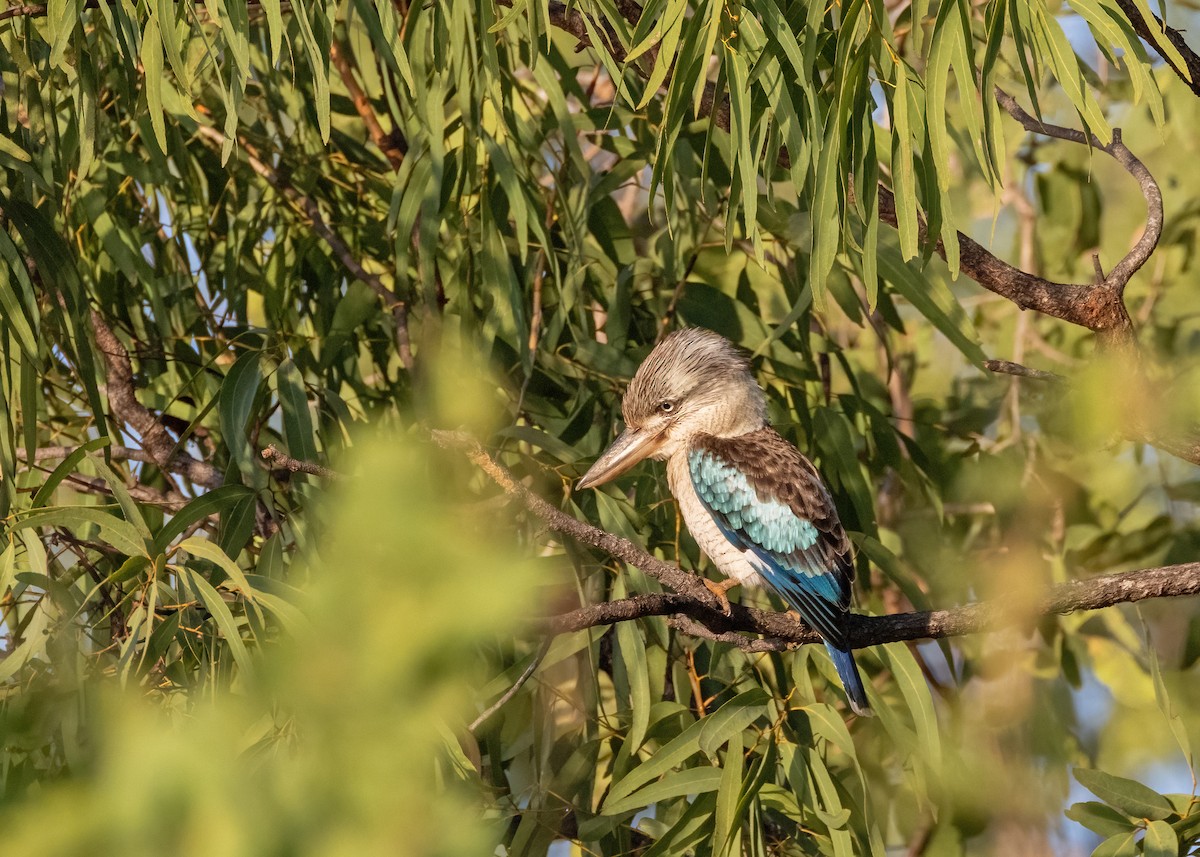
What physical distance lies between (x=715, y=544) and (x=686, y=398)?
0.43 m

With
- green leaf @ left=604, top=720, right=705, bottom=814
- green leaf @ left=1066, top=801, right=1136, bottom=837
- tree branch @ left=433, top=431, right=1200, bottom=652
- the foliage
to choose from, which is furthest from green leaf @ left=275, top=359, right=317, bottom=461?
green leaf @ left=1066, top=801, right=1136, bottom=837

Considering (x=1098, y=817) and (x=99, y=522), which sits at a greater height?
(x=99, y=522)

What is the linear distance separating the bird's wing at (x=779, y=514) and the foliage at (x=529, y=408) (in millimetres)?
133

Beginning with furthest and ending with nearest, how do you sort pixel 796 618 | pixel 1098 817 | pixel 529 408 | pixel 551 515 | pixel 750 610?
pixel 529 408 < pixel 796 618 < pixel 1098 817 < pixel 750 610 < pixel 551 515

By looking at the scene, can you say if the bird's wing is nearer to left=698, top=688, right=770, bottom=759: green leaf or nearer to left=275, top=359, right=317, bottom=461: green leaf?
left=698, top=688, right=770, bottom=759: green leaf

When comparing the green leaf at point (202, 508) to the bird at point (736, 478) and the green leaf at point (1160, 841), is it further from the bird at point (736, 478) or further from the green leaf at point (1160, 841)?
the green leaf at point (1160, 841)

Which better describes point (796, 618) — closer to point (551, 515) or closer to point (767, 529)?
point (767, 529)

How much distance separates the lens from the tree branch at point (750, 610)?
1.77 metres

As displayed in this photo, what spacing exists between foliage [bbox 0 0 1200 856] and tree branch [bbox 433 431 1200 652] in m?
0.10

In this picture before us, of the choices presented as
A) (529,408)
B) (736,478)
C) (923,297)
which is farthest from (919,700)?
(529,408)

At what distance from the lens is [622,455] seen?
286 cm

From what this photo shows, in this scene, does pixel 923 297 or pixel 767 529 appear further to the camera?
pixel 767 529

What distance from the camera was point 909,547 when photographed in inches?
145

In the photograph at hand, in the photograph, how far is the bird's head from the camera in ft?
9.97
